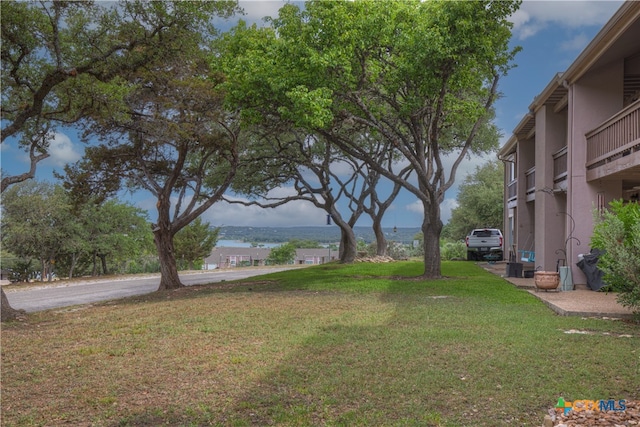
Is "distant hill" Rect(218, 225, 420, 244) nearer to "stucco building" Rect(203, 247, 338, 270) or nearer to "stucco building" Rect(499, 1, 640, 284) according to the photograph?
"stucco building" Rect(203, 247, 338, 270)

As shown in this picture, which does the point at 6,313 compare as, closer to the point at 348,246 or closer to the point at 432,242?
the point at 432,242

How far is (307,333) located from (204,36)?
1102 cm

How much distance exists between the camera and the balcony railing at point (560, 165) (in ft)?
52.2

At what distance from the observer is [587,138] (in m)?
13.8

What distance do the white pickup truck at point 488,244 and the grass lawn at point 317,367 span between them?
1892cm

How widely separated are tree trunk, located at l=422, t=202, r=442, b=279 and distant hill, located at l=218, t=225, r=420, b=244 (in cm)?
1452

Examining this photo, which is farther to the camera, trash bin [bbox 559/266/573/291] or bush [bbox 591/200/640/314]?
trash bin [bbox 559/266/573/291]

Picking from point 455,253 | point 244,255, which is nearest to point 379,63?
point 455,253

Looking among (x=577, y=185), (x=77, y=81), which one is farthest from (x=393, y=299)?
(x=77, y=81)

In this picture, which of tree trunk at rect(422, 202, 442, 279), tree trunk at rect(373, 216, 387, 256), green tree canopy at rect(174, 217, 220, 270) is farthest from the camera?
green tree canopy at rect(174, 217, 220, 270)

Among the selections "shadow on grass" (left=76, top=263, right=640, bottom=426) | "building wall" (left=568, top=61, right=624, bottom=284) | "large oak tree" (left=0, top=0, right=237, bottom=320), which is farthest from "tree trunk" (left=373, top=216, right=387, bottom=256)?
"shadow on grass" (left=76, top=263, right=640, bottom=426)

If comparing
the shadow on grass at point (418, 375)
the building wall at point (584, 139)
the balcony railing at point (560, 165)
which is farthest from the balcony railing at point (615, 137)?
the shadow on grass at point (418, 375)

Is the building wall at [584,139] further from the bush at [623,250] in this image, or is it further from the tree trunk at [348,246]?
the tree trunk at [348,246]

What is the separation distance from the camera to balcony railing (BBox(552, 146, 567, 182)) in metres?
15.9
